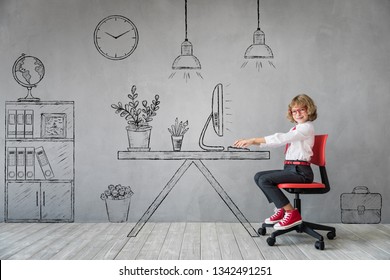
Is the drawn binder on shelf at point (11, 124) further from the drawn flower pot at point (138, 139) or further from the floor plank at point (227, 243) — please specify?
the floor plank at point (227, 243)

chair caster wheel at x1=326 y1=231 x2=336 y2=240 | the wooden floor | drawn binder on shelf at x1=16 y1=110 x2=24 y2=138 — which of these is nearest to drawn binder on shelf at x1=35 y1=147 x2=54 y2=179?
drawn binder on shelf at x1=16 y1=110 x2=24 y2=138

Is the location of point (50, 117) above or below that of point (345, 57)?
below

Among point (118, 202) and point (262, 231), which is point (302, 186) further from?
point (118, 202)

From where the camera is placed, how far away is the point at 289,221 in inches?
129

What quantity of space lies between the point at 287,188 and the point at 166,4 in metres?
2.20

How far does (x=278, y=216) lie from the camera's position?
3.52 meters

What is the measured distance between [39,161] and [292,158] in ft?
8.18

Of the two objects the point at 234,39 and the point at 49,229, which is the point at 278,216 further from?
the point at 49,229

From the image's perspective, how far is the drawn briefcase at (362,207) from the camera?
13.3ft

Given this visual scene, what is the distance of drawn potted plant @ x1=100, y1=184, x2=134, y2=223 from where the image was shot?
4.09m

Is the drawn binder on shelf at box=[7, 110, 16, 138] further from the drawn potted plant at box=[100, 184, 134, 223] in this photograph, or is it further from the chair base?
the chair base
